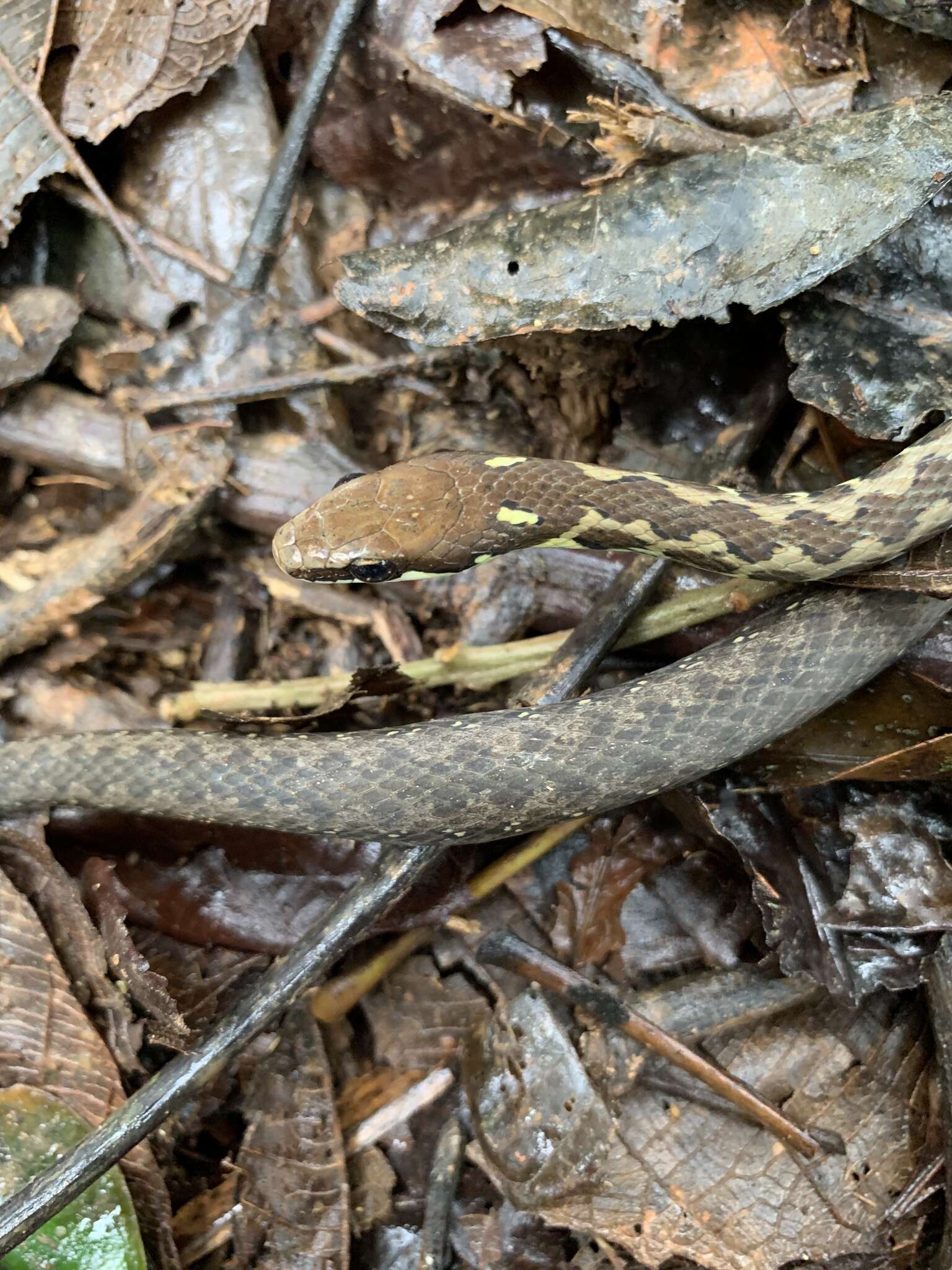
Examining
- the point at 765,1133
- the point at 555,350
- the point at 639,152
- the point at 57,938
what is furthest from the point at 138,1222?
the point at 639,152

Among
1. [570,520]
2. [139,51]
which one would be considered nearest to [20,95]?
[139,51]

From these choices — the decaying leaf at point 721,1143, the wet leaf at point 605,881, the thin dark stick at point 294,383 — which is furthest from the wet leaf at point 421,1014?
the thin dark stick at point 294,383

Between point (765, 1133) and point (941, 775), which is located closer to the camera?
point (941, 775)

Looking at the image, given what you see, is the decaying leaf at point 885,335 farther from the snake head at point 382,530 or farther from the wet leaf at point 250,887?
the wet leaf at point 250,887

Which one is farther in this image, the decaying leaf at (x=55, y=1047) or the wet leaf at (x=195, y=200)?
the wet leaf at (x=195, y=200)

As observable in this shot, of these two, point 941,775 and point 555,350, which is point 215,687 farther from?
point 941,775

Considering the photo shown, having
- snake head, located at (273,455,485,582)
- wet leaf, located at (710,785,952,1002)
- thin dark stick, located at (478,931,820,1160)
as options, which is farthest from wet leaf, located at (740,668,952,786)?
snake head, located at (273,455,485,582)

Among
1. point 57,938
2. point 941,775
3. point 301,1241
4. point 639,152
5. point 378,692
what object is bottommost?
point 301,1241
